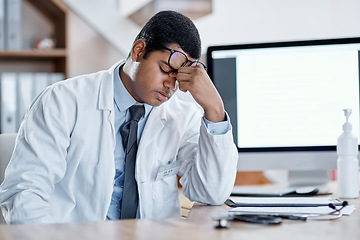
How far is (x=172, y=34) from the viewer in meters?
1.45

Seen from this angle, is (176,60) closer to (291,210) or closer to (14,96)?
(291,210)

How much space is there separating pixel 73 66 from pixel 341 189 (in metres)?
2.03

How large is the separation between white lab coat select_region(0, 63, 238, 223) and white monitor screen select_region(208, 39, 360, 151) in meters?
0.29

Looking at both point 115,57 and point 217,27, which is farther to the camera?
point 115,57

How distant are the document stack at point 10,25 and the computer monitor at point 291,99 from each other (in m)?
1.52

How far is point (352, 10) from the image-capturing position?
3008mm

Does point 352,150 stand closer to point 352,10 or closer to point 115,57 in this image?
point 352,10

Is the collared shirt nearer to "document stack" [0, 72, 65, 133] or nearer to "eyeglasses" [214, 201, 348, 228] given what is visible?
"eyeglasses" [214, 201, 348, 228]

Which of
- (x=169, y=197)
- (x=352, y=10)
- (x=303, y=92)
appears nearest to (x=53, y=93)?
(x=169, y=197)

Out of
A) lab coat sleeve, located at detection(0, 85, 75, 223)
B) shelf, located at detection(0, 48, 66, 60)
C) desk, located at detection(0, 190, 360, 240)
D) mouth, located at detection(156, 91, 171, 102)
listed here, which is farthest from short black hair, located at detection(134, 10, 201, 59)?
shelf, located at detection(0, 48, 66, 60)

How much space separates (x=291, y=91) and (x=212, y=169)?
0.43 m

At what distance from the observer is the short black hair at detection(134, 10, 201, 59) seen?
57.0 inches

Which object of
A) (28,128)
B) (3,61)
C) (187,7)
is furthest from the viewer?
(3,61)

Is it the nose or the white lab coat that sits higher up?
the nose
